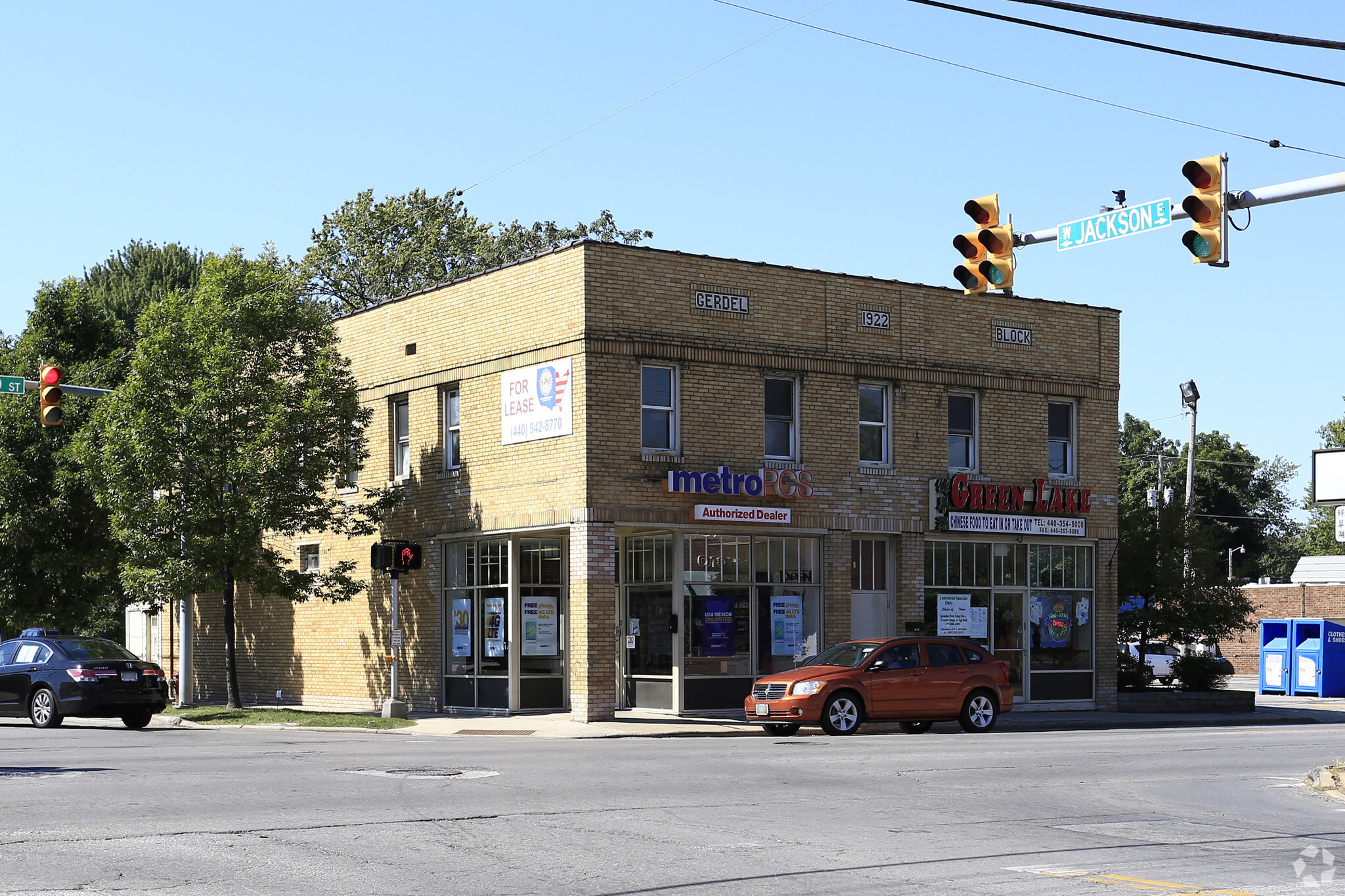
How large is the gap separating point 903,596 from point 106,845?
20.3 meters

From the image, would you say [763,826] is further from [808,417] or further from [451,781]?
[808,417]

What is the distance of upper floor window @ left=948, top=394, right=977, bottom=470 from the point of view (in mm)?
30250

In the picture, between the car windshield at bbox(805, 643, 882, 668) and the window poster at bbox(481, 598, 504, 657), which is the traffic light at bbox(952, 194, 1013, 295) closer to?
the car windshield at bbox(805, 643, 882, 668)

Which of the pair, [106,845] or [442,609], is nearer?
[106,845]

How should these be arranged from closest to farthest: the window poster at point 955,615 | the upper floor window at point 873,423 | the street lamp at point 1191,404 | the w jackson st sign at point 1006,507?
the upper floor window at point 873,423, the w jackson st sign at point 1006,507, the window poster at point 955,615, the street lamp at point 1191,404

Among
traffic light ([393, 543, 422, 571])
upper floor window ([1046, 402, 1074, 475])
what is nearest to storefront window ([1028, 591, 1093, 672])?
upper floor window ([1046, 402, 1074, 475])

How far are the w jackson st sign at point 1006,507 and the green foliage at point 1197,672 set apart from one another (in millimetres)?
4337

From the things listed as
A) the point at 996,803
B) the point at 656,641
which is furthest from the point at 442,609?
the point at 996,803

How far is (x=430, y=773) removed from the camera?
52.2 ft

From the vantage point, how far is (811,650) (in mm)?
28109

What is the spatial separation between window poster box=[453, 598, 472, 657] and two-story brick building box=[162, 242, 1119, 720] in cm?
5

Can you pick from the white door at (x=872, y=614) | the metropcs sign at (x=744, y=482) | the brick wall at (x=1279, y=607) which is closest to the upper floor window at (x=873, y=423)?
the metropcs sign at (x=744, y=482)

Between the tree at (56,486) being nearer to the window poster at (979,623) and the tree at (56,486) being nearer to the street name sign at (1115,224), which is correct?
the window poster at (979,623)

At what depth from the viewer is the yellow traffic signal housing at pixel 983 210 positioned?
56.0 ft
